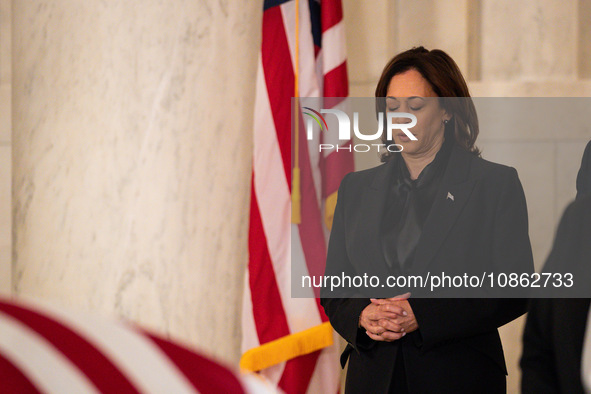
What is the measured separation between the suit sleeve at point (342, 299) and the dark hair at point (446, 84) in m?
0.45

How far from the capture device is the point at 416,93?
211 cm

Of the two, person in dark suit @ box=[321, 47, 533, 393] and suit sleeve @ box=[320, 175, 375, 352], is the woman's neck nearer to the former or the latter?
person in dark suit @ box=[321, 47, 533, 393]

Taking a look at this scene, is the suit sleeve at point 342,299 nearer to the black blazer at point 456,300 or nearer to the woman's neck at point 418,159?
the black blazer at point 456,300

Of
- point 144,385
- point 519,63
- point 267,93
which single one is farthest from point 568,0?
point 144,385

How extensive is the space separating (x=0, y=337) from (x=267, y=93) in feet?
8.23

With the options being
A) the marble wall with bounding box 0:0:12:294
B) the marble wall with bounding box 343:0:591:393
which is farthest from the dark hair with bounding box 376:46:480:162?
the marble wall with bounding box 0:0:12:294

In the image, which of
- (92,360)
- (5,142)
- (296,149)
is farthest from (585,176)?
(5,142)

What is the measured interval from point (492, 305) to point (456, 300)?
0.38 ft

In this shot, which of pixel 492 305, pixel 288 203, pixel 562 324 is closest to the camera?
pixel 562 324

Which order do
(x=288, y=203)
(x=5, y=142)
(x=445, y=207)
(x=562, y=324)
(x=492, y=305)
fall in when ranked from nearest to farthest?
(x=562, y=324), (x=492, y=305), (x=445, y=207), (x=288, y=203), (x=5, y=142)

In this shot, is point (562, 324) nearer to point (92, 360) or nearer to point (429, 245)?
point (429, 245)

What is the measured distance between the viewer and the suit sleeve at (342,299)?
2.09 m

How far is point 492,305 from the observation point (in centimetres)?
196

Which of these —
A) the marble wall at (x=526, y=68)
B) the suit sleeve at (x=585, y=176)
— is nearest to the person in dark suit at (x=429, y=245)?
the suit sleeve at (x=585, y=176)
